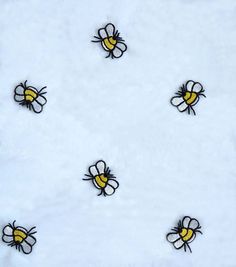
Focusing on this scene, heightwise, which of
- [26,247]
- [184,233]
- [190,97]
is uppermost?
[190,97]

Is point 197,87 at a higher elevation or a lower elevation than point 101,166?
higher

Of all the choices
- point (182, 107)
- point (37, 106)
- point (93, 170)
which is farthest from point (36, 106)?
point (182, 107)

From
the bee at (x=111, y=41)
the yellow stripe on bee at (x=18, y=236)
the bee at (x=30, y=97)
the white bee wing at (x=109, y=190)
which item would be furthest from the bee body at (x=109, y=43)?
the yellow stripe on bee at (x=18, y=236)

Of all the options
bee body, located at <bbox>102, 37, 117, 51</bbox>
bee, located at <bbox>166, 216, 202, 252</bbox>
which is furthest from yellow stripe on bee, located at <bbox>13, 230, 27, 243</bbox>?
bee body, located at <bbox>102, 37, 117, 51</bbox>

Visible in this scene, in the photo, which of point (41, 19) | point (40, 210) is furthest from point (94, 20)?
point (40, 210)

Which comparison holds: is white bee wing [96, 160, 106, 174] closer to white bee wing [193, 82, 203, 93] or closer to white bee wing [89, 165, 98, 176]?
white bee wing [89, 165, 98, 176]

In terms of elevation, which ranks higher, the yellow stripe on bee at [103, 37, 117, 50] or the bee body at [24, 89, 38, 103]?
the yellow stripe on bee at [103, 37, 117, 50]

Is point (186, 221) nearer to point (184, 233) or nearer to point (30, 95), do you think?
point (184, 233)
